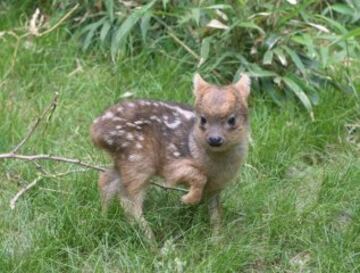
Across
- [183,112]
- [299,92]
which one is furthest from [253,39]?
[183,112]

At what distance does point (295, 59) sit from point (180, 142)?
1402 millimetres

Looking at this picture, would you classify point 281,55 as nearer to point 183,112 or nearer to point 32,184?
point 183,112

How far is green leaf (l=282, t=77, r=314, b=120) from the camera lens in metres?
5.64

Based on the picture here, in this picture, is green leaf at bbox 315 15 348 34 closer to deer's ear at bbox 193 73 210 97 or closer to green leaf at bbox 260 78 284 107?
green leaf at bbox 260 78 284 107

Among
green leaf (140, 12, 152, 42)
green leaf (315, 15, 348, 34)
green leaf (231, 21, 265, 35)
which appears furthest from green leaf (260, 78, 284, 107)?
green leaf (140, 12, 152, 42)

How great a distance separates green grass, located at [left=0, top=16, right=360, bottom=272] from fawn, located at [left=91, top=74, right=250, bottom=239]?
0.17 m

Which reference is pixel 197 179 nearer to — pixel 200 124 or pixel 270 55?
pixel 200 124

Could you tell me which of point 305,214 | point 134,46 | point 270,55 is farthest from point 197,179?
point 134,46

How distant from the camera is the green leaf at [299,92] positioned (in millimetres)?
5645

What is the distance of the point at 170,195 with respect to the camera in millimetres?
4945

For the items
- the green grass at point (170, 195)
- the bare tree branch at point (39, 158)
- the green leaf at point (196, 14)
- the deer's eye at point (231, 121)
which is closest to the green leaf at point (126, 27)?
the green grass at point (170, 195)

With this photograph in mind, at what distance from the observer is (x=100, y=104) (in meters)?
5.82

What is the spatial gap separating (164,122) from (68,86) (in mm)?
1559

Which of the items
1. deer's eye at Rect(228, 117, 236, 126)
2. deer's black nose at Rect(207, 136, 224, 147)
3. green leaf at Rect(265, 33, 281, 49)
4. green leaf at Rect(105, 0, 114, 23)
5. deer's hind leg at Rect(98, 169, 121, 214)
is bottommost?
deer's hind leg at Rect(98, 169, 121, 214)
